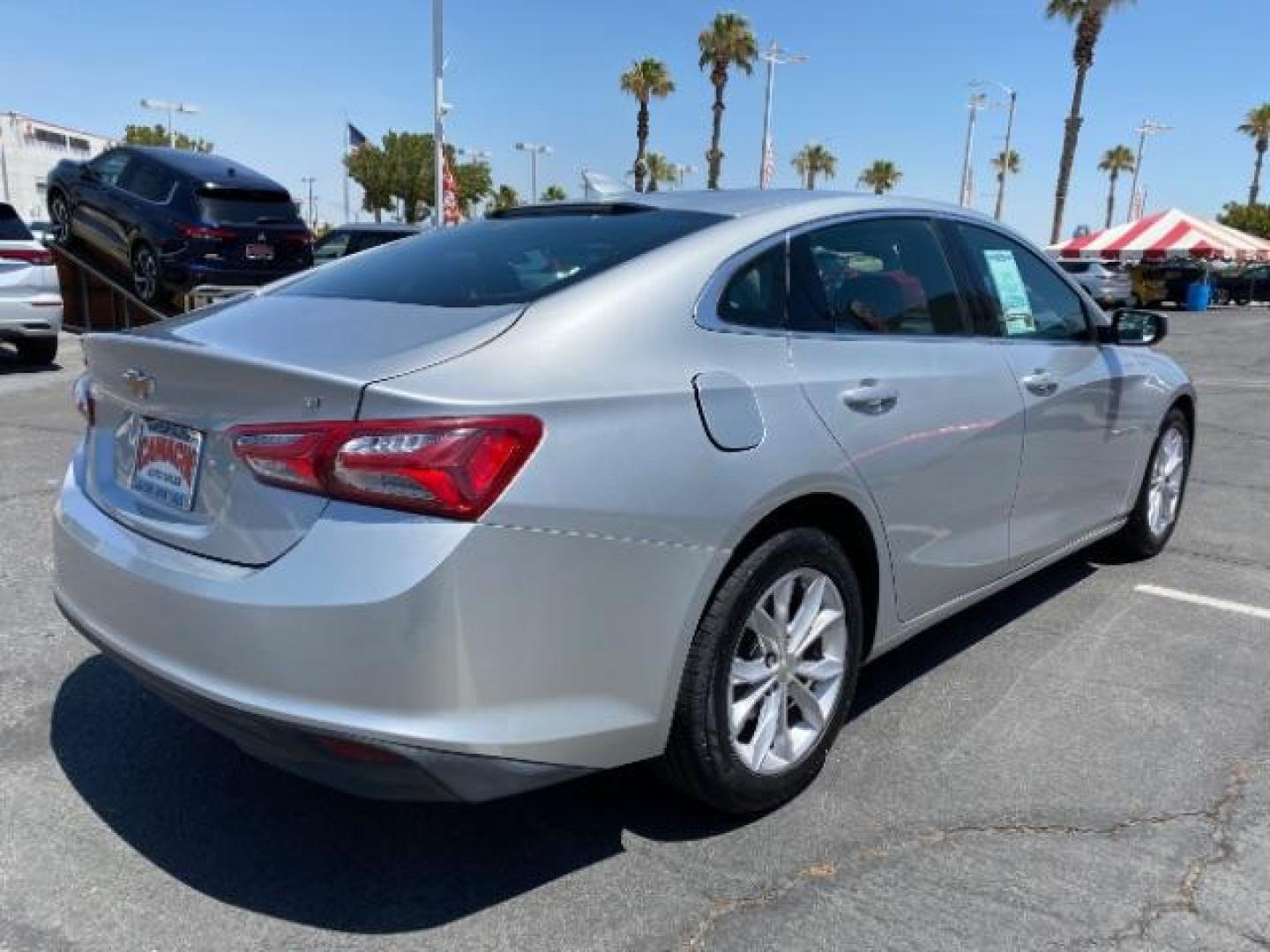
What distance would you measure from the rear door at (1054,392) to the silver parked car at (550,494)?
0.31m

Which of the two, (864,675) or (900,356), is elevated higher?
(900,356)

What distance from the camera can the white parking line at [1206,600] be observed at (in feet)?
14.9

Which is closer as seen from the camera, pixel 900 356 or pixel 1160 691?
pixel 900 356

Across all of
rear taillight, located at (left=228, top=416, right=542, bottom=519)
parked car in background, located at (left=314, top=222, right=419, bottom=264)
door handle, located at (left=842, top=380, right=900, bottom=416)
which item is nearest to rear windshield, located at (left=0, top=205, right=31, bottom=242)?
parked car in background, located at (left=314, top=222, right=419, bottom=264)

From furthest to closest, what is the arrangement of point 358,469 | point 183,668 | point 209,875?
point 209,875 < point 183,668 < point 358,469

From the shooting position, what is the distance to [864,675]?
3.81 metres

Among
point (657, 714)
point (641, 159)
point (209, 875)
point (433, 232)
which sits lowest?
point (209, 875)

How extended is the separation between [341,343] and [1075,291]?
319 centimetres


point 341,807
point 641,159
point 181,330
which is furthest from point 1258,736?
point 641,159

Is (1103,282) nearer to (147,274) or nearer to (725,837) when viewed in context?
(147,274)

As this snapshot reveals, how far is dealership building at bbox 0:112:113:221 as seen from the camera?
73.1 m

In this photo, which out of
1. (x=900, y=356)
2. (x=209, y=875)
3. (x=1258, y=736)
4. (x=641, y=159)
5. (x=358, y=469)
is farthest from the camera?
(x=641, y=159)

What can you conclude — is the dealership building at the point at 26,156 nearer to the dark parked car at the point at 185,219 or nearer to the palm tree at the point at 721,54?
the palm tree at the point at 721,54

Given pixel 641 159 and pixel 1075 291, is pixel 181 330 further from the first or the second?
pixel 641 159
